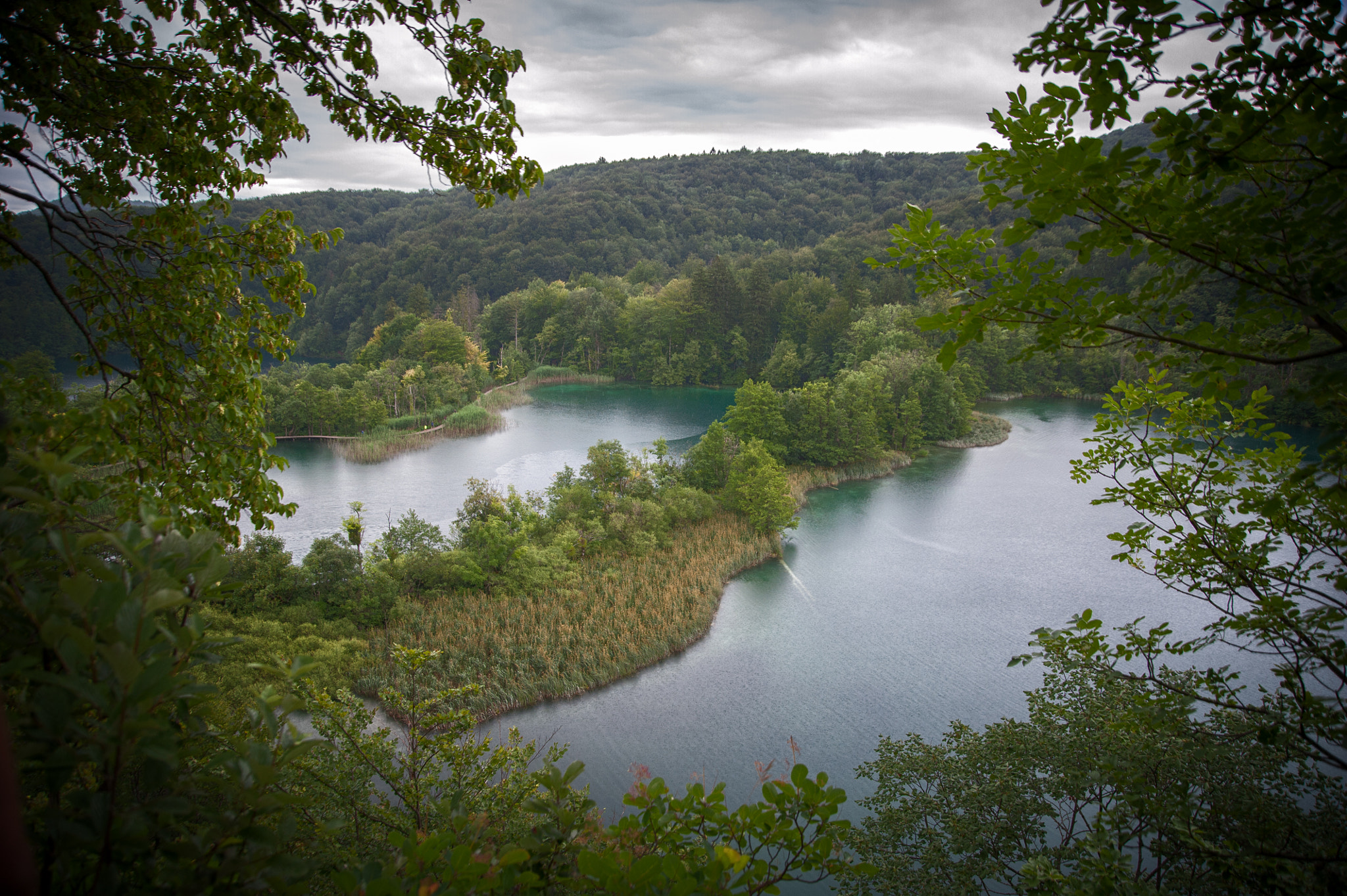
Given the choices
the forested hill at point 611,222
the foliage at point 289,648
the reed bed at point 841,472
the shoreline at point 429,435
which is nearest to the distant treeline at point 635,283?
the forested hill at point 611,222

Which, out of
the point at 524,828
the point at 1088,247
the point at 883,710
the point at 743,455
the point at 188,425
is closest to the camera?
the point at 1088,247

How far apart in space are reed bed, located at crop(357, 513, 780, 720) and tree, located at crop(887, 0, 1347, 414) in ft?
25.8

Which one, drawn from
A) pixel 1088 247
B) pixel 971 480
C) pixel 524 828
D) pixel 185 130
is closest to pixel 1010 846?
pixel 524 828

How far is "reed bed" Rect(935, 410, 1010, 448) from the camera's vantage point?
25078mm

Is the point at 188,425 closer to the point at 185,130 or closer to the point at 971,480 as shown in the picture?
the point at 185,130

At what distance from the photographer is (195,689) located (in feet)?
3.34

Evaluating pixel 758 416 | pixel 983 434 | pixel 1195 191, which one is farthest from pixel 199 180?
pixel 983 434

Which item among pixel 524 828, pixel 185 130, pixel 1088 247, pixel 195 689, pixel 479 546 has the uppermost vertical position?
pixel 185 130

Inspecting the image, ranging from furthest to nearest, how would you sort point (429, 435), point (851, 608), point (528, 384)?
point (528, 384), point (429, 435), point (851, 608)

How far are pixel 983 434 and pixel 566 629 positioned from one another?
69.0ft

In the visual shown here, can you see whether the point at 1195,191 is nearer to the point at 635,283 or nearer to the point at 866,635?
the point at 866,635

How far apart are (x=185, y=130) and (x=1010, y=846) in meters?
6.37

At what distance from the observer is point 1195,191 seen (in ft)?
5.69

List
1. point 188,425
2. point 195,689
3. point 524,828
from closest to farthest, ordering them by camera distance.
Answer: point 195,689 → point 188,425 → point 524,828
